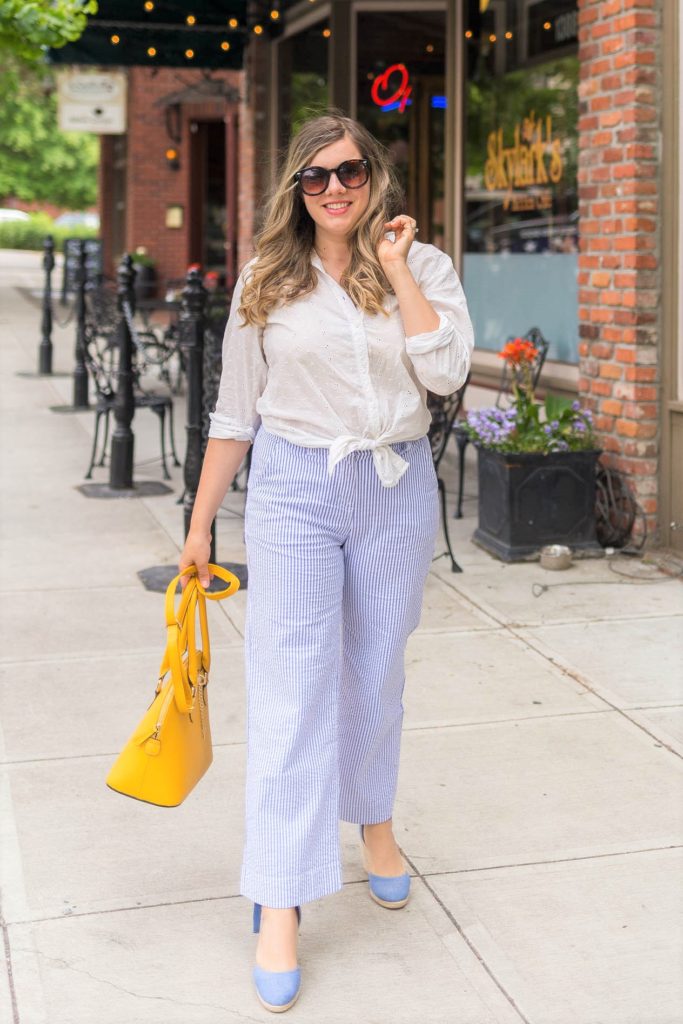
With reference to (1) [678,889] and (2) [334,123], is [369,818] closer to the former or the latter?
(1) [678,889]

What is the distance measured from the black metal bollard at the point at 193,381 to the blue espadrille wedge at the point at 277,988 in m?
3.80

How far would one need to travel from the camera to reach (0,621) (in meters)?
6.02

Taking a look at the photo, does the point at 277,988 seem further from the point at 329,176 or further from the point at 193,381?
the point at 193,381

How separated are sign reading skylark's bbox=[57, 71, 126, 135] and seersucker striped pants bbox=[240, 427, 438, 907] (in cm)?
1798

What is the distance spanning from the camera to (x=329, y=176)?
10.2ft

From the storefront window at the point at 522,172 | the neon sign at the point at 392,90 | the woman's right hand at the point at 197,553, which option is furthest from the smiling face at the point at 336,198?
the neon sign at the point at 392,90

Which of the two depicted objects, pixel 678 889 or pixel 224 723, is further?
pixel 224 723

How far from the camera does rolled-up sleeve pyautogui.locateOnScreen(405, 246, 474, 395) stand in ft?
9.99

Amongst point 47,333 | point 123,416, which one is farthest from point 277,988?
point 47,333

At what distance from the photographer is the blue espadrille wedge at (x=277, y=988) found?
10.1ft

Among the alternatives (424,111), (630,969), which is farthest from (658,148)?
(424,111)

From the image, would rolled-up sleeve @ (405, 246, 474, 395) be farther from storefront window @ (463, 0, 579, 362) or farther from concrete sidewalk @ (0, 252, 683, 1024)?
storefront window @ (463, 0, 579, 362)

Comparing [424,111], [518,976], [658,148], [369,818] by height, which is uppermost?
[424,111]

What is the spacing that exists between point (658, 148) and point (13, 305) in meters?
17.1
